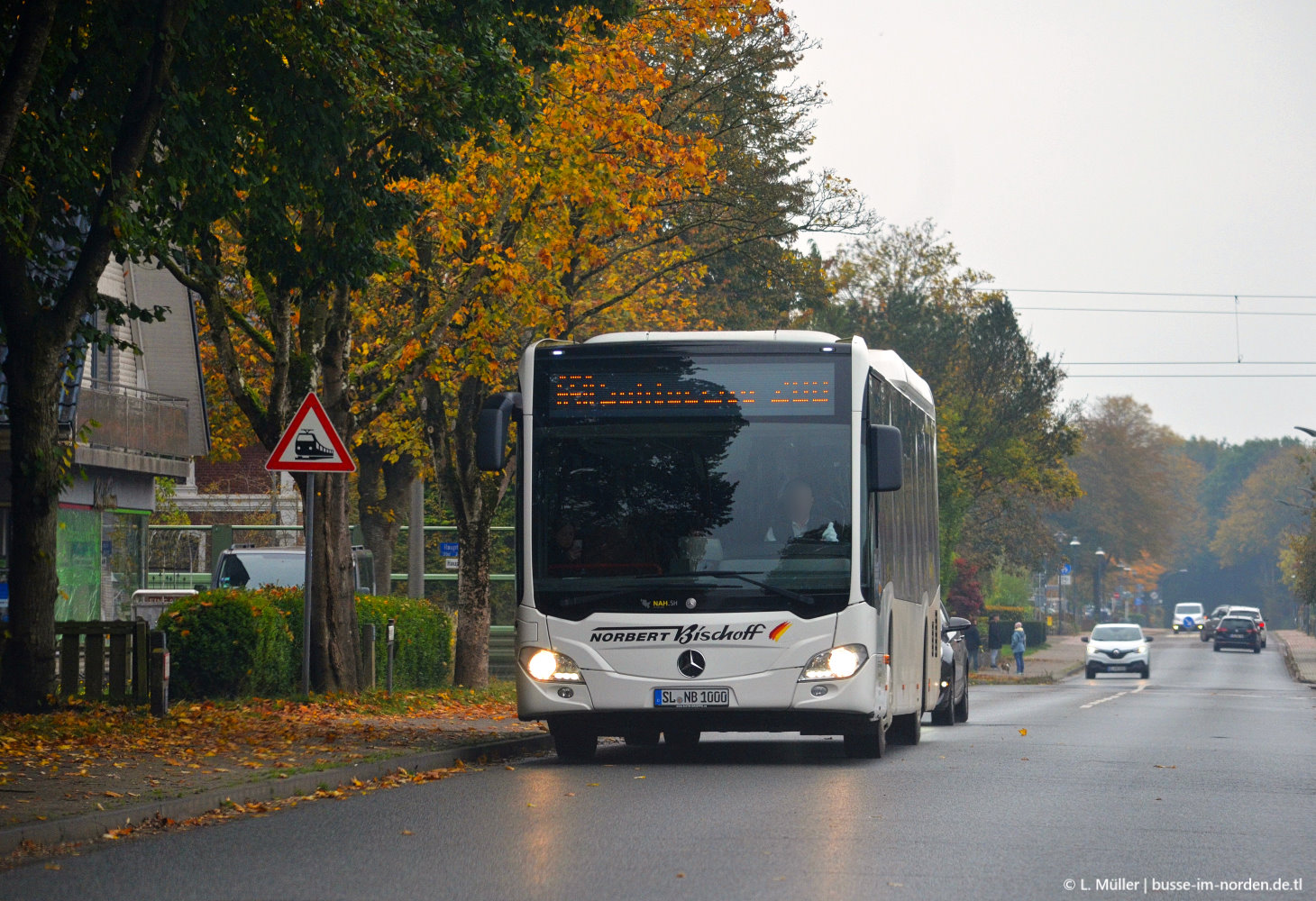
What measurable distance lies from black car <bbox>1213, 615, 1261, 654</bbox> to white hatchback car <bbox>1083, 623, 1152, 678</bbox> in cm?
2716

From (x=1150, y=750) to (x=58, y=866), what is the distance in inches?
474

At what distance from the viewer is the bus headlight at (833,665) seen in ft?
45.6

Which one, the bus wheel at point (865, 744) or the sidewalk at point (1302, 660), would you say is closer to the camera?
the bus wheel at point (865, 744)

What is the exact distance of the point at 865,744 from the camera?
50.1 feet

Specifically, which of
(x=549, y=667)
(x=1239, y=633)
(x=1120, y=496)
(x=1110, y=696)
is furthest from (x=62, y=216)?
(x=1120, y=496)

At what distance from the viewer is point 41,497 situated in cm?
1655

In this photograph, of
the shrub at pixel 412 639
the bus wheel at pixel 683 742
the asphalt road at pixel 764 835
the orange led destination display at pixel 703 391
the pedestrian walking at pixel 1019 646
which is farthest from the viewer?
the pedestrian walking at pixel 1019 646

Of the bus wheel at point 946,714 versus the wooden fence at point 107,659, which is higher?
the wooden fence at point 107,659

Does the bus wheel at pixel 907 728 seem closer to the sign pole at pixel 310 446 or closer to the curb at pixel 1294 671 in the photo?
the sign pole at pixel 310 446

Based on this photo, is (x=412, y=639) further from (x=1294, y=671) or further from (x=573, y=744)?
(x=1294, y=671)

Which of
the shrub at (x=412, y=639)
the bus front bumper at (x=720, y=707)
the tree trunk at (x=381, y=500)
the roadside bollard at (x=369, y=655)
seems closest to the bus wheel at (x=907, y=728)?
the bus front bumper at (x=720, y=707)

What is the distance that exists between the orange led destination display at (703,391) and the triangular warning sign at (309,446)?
11.2 ft

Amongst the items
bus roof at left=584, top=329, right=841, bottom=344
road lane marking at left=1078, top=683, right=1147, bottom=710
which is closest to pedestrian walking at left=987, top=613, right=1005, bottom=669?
road lane marking at left=1078, top=683, right=1147, bottom=710

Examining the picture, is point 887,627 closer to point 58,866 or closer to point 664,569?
point 664,569
